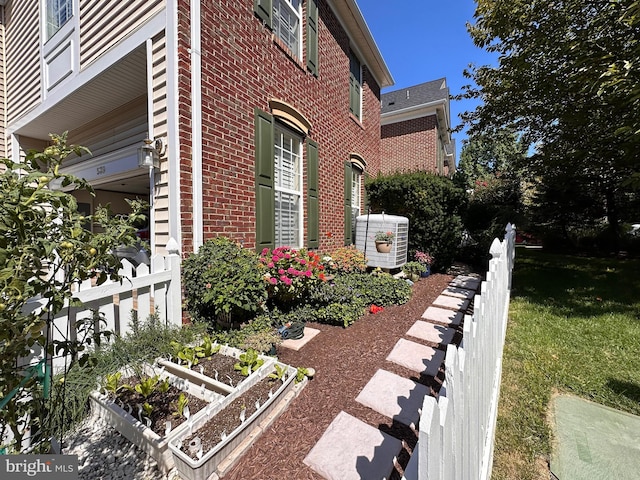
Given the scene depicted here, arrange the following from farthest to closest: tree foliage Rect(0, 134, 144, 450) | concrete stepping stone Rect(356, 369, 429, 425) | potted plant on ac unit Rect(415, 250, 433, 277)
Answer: potted plant on ac unit Rect(415, 250, 433, 277), concrete stepping stone Rect(356, 369, 429, 425), tree foliage Rect(0, 134, 144, 450)

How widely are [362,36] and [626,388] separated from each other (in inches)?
339

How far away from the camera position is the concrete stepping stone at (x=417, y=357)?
2758 millimetres

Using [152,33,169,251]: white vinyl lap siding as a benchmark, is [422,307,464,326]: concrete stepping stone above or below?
below

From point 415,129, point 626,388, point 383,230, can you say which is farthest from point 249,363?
point 415,129

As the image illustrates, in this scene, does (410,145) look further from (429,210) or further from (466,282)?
(466,282)

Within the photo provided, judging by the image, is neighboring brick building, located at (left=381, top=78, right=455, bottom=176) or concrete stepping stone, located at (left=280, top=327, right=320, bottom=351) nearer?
concrete stepping stone, located at (left=280, top=327, right=320, bottom=351)

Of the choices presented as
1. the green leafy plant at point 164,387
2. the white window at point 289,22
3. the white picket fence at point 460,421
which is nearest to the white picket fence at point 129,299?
the green leafy plant at point 164,387

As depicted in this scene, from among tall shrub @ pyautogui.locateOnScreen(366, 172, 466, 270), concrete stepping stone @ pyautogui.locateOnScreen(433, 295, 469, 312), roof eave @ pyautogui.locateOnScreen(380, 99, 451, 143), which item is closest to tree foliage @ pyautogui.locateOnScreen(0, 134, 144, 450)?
concrete stepping stone @ pyautogui.locateOnScreen(433, 295, 469, 312)

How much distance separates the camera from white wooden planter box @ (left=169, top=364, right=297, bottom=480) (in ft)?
5.08

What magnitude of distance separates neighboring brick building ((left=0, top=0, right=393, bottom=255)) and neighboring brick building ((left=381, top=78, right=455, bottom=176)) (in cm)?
444

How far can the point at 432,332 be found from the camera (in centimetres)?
358

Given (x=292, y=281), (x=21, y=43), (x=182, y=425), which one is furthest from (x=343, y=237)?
(x=21, y=43)

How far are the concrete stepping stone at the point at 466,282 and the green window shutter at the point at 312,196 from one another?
3242mm

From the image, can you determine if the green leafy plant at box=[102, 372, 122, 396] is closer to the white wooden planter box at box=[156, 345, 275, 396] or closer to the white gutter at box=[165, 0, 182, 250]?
the white wooden planter box at box=[156, 345, 275, 396]
